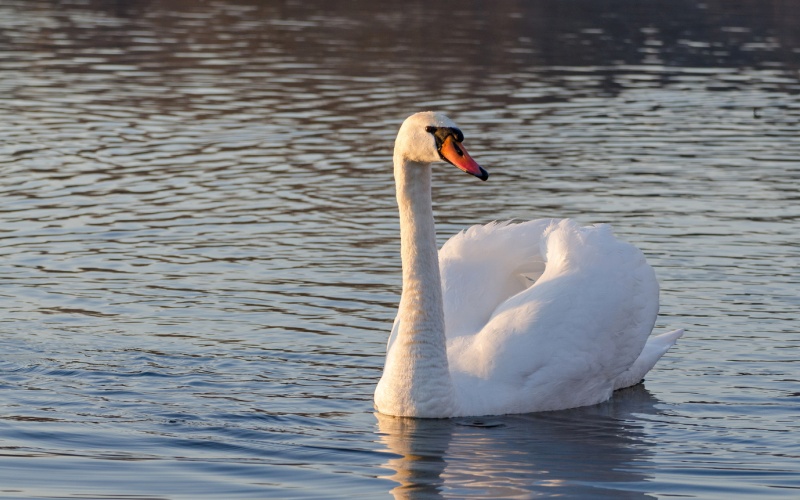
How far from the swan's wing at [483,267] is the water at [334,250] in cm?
84

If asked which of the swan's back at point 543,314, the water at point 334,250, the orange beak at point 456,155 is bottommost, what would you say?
the water at point 334,250

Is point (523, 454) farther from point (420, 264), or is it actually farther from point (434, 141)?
point (434, 141)

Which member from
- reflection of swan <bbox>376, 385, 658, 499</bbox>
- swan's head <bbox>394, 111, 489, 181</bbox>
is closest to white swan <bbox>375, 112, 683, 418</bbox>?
swan's head <bbox>394, 111, 489, 181</bbox>

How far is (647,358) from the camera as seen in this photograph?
10.9 meters

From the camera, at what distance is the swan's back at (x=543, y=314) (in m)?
9.78

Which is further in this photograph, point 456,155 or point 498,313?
point 498,313

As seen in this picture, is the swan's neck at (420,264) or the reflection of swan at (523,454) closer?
the reflection of swan at (523,454)

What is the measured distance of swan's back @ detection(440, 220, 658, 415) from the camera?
9.78 metres

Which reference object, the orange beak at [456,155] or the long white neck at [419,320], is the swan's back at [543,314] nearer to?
the long white neck at [419,320]

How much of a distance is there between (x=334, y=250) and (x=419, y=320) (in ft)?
16.5

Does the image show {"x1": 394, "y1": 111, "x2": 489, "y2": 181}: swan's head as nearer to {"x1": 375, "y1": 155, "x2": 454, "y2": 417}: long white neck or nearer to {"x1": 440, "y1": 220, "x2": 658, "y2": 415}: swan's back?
{"x1": 375, "y1": 155, "x2": 454, "y2": 417}: long white neck

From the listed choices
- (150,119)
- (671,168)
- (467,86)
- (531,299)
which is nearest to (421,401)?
(531,299)

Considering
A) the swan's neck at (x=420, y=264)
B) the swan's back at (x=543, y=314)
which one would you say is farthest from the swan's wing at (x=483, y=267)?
the swan's neck at (x=420, y=264)

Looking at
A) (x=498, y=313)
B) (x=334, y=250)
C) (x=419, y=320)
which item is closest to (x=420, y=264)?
(x=419, y=320)
